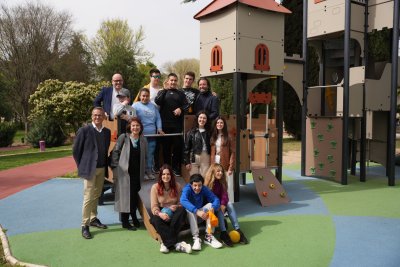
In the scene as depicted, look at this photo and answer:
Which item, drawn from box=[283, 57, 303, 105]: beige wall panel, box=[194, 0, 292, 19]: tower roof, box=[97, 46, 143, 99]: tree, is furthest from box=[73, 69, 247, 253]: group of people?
box=[97, 46, 143, 99]: tree

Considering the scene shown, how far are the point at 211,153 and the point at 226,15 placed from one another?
2869 mm

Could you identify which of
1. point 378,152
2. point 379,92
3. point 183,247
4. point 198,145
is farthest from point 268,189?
point 378,152

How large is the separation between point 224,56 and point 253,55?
59 cm

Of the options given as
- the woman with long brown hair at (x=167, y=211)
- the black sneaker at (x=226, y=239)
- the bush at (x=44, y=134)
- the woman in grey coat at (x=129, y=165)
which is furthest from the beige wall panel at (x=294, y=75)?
the bush at (x=44, y=134)

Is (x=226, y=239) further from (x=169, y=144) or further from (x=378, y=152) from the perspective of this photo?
(x=378, y=152)

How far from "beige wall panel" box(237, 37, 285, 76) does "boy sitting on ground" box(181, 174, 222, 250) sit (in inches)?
113

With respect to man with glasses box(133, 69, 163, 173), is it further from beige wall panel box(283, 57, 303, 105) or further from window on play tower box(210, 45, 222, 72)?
beige wall panel box(283, 57, 303, 105)

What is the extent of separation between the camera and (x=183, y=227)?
4805 mm

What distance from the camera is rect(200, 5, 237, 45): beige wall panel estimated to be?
655cm

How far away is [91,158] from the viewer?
475 centimetres

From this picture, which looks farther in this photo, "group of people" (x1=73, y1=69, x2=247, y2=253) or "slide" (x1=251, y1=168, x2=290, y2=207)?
"slide" (x1=251, y1=168, x2=290, y2=207)

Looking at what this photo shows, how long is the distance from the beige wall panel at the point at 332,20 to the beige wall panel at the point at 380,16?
0.26 m

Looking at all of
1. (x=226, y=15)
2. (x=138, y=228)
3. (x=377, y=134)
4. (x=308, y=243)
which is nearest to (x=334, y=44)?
(x=377, y=134)

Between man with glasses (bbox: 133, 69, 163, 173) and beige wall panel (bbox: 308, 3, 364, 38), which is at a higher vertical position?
beige wall panel (bbox: 308, 3, 364, 38)
